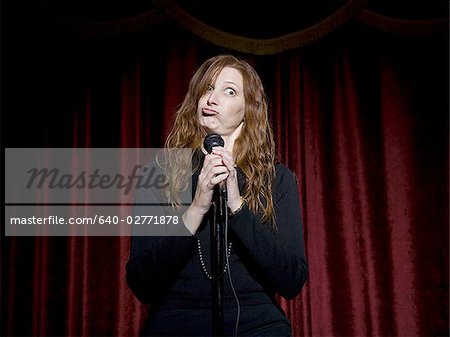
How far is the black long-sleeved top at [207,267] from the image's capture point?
126 centimetres

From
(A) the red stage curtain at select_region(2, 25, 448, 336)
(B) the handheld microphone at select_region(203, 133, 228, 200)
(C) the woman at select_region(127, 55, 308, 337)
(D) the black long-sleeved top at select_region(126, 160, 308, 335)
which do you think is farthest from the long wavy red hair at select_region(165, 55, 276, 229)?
(A) the red stage curtain at select_region(2, 25, 448, 336)

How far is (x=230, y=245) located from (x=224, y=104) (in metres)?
0.38

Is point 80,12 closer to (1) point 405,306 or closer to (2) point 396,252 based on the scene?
(2) point 396,252

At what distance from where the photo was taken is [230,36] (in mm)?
2422

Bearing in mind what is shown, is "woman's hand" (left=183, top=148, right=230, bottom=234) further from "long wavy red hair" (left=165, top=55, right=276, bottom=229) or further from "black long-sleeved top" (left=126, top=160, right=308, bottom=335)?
"long wavy red hair" (left=165, top=55, right=276, bottom=229)

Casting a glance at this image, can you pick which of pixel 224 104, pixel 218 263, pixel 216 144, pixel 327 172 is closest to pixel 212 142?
pixel 216 144

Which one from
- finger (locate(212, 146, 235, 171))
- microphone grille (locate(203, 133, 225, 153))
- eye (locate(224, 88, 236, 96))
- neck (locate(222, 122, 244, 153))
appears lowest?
finger (locate(212, 146, 235, 171))

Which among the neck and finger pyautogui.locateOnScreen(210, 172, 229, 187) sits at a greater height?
the neck

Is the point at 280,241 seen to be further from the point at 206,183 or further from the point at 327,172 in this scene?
the point at 327,172

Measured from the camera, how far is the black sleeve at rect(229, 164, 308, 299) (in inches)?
49.8

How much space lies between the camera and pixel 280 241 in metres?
1.39

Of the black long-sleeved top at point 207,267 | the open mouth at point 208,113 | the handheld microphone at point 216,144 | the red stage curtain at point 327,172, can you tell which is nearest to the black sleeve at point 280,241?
the black long-sleeved top at point 207,267

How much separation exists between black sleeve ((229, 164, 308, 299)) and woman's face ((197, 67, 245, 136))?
211 mm

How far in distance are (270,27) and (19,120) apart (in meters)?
1.21
